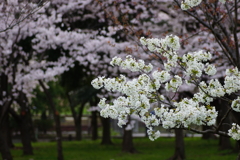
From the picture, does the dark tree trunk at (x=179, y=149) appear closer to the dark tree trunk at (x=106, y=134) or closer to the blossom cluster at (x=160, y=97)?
the dark tree trunk at (x=106, y=134)

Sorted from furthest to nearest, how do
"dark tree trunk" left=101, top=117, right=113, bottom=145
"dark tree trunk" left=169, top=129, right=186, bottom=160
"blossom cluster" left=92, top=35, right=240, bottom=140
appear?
"dark tree trunk" left=101, top=117, right=113, bottom=145 < "dark tree trunk" left=169, top=129, right=186, bottom=160 < "blossom cluster" left=92, top=35, right=240, bottom=140

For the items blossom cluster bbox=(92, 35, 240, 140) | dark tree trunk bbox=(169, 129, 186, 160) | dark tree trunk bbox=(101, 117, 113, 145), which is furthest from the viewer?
dark tree trunk bbox=(101, 117, 113, 145)

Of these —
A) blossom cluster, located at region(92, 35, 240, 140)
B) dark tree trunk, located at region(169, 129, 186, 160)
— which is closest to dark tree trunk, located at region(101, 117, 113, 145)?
dark tree trunk, located at region(169, 129, 186, 160)

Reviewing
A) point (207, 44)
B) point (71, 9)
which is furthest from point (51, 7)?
point (207, 44)

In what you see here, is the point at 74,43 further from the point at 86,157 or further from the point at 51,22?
the point at 86,157

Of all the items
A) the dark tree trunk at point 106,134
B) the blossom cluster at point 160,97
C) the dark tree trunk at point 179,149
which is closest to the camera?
the blossom cluster at point 160,97

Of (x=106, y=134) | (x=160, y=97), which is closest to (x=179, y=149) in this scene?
(x=106, y=134)

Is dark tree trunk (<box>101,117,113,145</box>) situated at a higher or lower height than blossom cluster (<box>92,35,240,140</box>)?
lower

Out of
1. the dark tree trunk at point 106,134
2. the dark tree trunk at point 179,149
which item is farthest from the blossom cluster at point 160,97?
the dark tree trunk at point 106,134

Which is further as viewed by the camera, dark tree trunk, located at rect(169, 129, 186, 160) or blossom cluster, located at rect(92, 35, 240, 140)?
dark tree trunk, located at rect(169, 129, 186, 160)

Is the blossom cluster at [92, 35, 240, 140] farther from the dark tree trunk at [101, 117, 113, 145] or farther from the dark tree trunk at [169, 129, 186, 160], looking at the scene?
the dark tree trunk at [101, 117, 113, 145]

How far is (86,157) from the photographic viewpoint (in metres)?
16.3

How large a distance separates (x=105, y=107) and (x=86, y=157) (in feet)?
37.9

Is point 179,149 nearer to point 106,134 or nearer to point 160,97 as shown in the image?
point 106,134
